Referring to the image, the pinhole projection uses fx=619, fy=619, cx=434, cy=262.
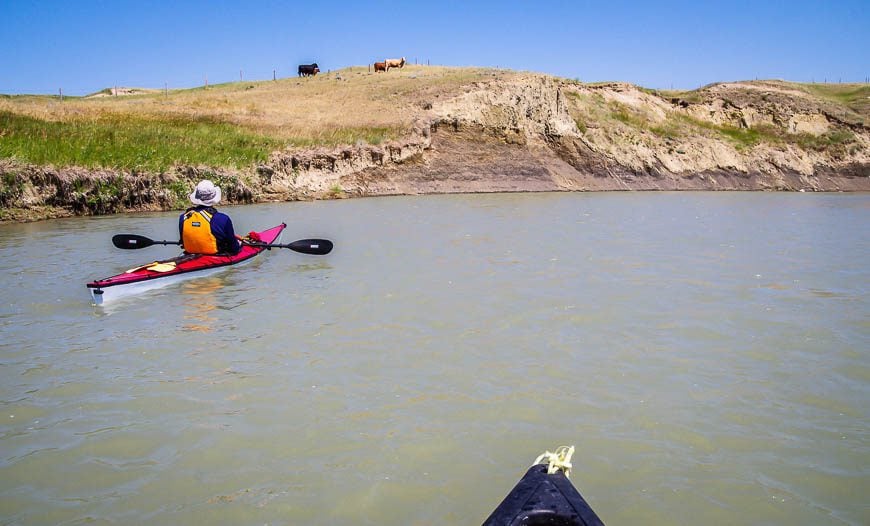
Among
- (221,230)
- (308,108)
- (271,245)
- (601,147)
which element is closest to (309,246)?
(271,245)

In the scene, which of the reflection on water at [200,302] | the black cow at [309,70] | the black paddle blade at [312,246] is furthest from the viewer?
the black cow at [309,70]

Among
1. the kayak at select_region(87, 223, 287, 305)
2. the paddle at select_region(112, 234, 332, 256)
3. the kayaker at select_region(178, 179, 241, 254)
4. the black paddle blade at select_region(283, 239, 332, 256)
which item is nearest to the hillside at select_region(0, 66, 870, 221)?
the paddle at select_region(112, 234, 332, 256)

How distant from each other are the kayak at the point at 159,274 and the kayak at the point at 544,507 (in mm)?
6392

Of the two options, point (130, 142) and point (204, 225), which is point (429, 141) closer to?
point (130, 142)

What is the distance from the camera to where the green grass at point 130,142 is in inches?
695

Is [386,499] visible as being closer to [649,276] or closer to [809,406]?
[809,406]

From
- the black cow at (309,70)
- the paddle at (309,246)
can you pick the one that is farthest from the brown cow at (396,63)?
the paddle at (309,246)

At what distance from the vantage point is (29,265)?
33.9ft

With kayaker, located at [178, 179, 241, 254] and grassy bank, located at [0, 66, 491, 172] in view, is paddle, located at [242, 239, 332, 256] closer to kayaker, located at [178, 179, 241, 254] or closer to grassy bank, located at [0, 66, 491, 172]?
kayaker, located at [178, 179, 241, 254]

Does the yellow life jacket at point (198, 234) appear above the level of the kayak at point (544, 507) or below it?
above

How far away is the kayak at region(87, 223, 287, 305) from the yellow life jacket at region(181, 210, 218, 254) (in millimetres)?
131

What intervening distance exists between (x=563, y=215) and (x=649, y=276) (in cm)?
867

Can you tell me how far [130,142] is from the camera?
19734 mm

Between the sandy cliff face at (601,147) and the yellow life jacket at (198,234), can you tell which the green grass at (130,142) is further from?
the yellow life jacket at (198,234)
